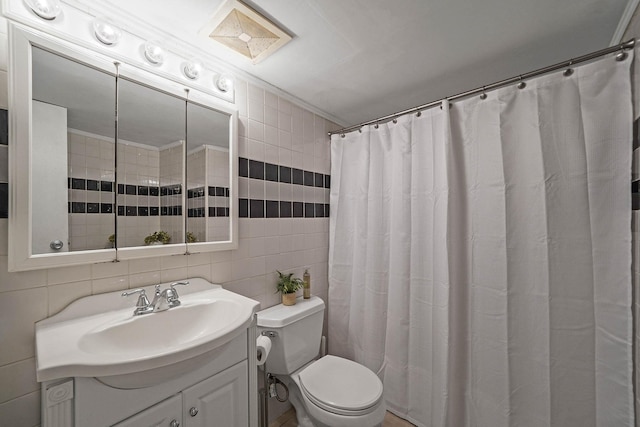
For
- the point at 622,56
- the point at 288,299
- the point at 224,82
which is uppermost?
the point at 224,82

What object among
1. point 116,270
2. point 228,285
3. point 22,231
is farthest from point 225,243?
point 22,231

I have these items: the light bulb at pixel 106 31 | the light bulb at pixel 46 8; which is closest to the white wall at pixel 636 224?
the light bulb at pixel 106 31

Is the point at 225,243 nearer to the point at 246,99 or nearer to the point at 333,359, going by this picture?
the point at 246,99

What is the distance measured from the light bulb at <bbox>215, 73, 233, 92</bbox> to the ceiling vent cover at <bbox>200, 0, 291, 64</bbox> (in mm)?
183

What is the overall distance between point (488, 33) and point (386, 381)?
2.11 meters

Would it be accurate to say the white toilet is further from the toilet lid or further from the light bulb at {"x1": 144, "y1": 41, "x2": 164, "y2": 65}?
the light bulb at {"x1": 144, "y1": 41, "x2": 164, "y2": 65}

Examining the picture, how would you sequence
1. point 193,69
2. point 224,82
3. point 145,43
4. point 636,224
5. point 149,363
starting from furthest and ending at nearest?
point 224,82
point 193,69
point 145,43
point 636,224
point 149,363

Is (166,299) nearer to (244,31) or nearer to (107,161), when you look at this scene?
(107,161)

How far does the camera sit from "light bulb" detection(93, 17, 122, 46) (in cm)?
100

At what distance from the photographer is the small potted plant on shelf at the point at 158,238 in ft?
3.70

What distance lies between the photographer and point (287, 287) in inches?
64.8

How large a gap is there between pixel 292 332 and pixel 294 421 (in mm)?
683

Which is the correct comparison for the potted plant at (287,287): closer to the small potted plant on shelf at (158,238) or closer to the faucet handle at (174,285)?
the faucet handle at (174,285)

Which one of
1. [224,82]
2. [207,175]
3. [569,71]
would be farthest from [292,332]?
[569,71]
